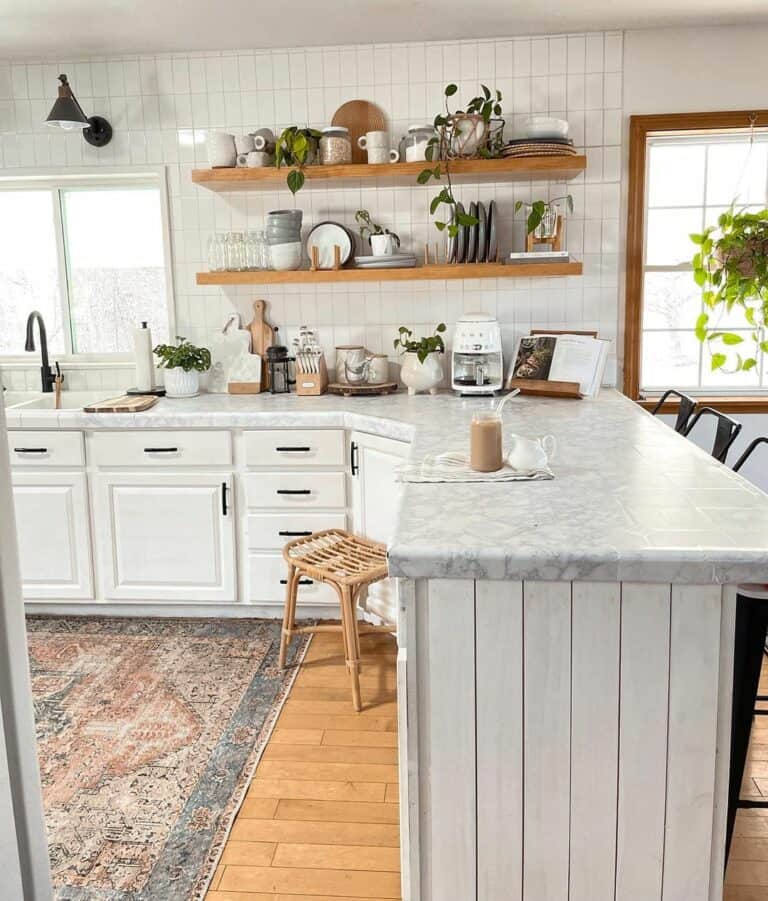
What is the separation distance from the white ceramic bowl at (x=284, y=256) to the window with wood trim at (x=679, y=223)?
1442 mm

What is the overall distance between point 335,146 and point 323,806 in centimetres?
254

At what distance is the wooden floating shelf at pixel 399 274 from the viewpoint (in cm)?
354

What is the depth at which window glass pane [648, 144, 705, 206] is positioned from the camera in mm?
3922

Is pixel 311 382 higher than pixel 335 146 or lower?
lower

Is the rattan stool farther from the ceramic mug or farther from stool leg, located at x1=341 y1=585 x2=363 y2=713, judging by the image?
the ceramic mug

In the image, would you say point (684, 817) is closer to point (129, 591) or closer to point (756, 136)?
point (129, 591)

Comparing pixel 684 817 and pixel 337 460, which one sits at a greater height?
pixel 337 460

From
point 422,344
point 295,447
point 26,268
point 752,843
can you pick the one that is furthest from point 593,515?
point 26,268

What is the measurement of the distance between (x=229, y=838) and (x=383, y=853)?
1.31 feet

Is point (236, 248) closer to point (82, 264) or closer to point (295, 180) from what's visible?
point (295, 180)

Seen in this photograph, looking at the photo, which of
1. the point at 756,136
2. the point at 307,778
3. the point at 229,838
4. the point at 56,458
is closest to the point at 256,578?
the point at 56,458

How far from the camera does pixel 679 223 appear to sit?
397 cm

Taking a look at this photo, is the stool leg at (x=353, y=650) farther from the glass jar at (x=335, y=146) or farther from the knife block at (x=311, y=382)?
the glass jar at (x=335, y=146)

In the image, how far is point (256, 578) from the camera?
3605mm
